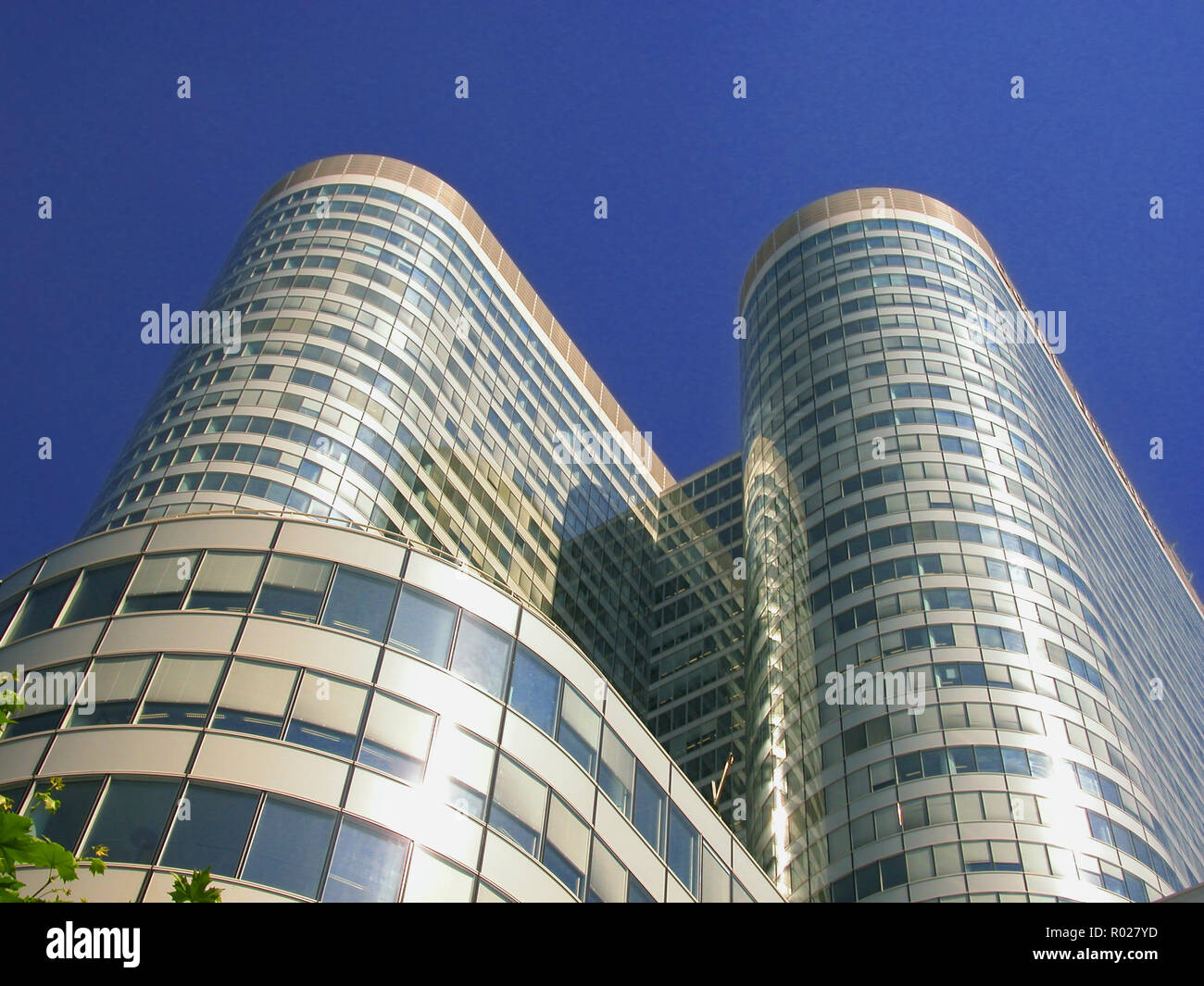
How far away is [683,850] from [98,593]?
1361 centimetres

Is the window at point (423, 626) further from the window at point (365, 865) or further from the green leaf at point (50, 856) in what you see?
the green leaf at point (50, 856)

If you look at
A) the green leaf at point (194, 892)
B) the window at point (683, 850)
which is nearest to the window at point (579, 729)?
the window at point (683, 850)

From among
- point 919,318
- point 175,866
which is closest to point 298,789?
point 175,866

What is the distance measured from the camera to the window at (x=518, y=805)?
77.7ft

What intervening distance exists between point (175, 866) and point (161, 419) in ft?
191

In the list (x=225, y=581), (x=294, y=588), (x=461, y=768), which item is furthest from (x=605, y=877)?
(x=225, y=581)

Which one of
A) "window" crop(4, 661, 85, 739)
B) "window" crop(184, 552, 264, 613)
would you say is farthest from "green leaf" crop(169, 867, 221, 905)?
"window" crop(184, 552, 264, 613)

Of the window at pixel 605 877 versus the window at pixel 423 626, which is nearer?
the window at pixel 605 877

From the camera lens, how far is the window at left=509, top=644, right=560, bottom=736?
2591cm

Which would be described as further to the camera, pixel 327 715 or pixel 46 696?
pixel 46 696

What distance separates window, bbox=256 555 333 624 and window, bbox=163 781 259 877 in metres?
4.49

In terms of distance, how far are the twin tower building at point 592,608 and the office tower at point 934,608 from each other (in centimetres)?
26

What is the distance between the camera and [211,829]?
2067cm

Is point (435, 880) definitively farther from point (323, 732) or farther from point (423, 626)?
point (423, 626)
